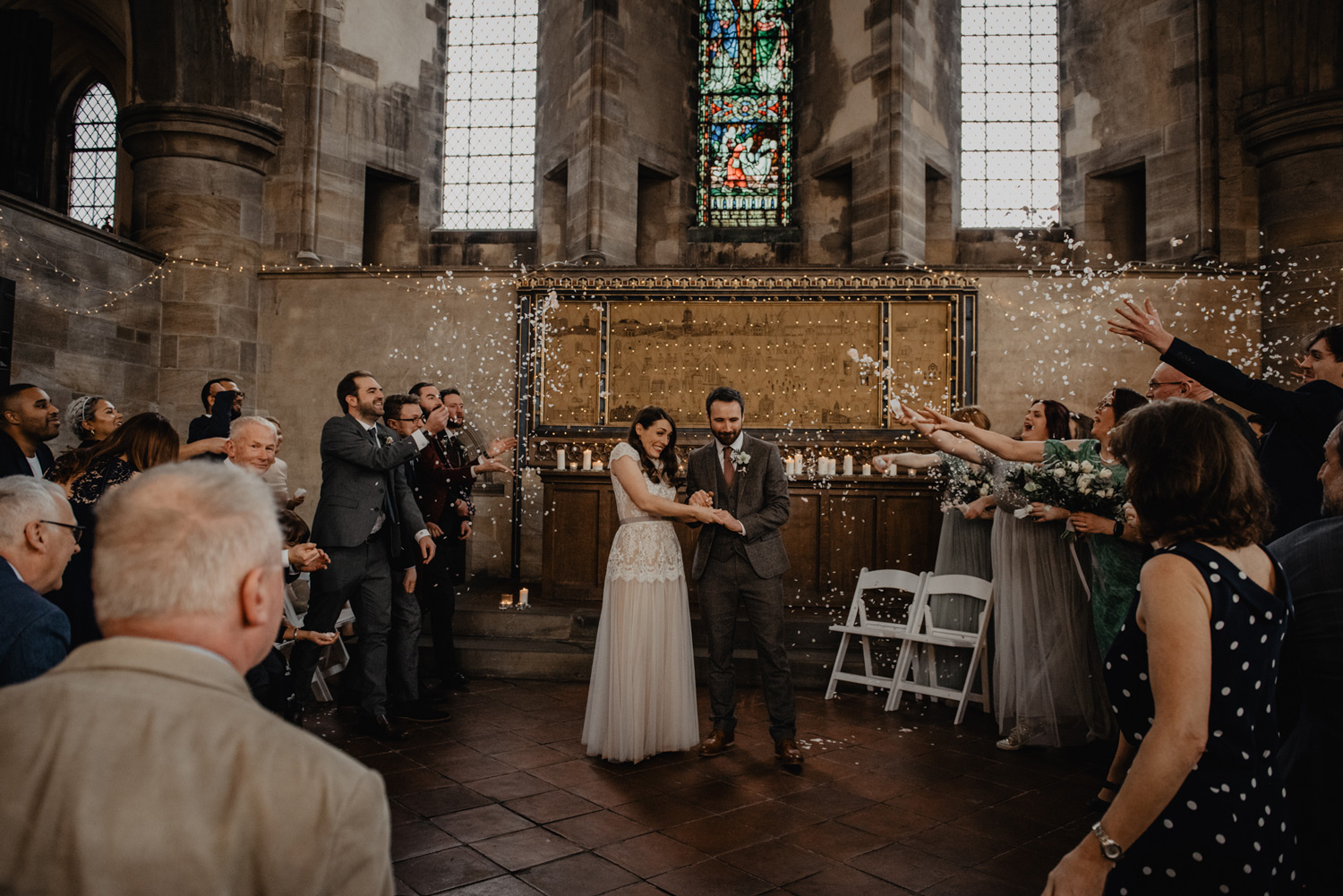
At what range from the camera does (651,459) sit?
4719mm

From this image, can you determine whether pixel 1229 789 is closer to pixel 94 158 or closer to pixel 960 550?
pixel 960 550

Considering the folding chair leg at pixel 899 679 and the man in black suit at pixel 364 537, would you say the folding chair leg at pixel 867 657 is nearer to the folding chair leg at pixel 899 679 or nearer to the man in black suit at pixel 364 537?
the folding chair leg at pixel 899 679

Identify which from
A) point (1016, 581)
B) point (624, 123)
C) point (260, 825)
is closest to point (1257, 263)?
point (1016, 581)

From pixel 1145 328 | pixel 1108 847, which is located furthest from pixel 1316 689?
pixel 1145 328

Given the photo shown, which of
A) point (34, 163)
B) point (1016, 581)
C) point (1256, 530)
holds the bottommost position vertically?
point (1016, 581)

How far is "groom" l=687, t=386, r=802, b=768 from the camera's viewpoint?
445 centimetres

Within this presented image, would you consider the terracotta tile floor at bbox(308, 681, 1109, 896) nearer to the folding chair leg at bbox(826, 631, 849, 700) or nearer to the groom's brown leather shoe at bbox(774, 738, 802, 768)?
the groom's brown leather shoe at bbox(774, 738, 802, 768)

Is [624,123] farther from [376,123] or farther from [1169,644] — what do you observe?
[1169,644]

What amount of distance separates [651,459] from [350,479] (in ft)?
5.44

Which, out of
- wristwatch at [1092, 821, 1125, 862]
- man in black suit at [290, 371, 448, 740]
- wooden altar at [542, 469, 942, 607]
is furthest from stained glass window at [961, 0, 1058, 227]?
wristwatch at [1092, 821, 1125, 862]

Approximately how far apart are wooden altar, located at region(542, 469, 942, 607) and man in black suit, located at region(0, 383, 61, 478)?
155 inches

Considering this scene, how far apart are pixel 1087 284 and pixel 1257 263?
6.59ft

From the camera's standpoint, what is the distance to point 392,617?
16.6 ft

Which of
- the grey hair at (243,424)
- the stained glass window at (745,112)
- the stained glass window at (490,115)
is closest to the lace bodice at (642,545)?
the grey hair at (243,424)
